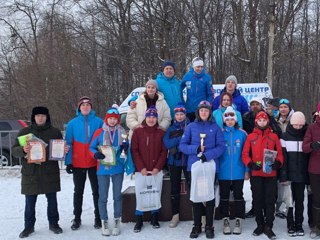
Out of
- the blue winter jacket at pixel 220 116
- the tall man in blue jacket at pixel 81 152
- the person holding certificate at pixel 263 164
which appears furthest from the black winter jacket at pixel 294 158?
the tall man in blue jacket at pixel 81 152

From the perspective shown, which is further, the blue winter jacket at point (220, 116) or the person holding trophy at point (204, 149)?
the blue winter jacket at point (220, 116)

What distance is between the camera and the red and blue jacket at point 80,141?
5.36 m

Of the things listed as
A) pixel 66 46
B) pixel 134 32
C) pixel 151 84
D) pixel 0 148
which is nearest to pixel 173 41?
pixel 134 32

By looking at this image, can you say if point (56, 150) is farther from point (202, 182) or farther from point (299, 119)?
point (299, 119)

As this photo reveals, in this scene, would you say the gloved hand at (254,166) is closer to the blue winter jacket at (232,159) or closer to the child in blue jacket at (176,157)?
the blue winter jacket at (232,159)

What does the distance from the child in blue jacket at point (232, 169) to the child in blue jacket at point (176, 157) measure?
61 centimetres

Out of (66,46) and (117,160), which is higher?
(66,46)

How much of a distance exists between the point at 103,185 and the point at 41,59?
24201mm

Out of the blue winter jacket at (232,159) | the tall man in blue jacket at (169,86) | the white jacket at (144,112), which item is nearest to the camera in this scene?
the blue winter jacket at (232,159)

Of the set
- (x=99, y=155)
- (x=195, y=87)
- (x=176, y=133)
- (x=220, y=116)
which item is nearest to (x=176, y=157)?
(x=176, y=133)

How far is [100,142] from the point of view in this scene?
5.27 meters

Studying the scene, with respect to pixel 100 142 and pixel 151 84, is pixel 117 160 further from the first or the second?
pixel 151 84

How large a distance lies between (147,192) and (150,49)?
731 inches

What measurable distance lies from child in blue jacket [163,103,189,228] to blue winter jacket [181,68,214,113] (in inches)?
26.8
